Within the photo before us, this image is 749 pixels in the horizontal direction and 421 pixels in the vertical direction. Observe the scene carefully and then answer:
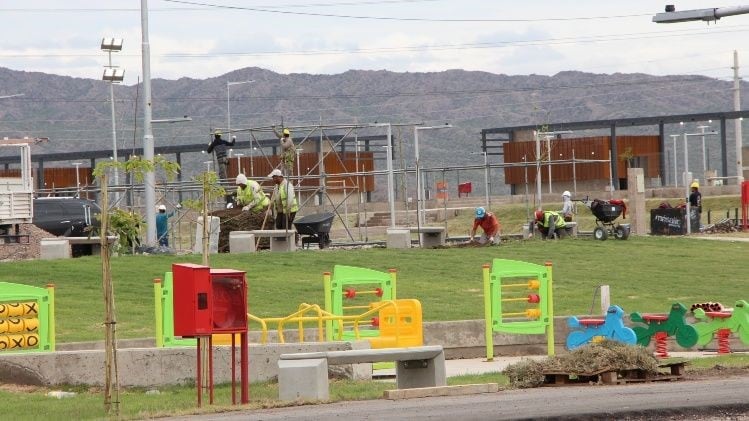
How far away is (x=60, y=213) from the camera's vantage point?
47.3 metres

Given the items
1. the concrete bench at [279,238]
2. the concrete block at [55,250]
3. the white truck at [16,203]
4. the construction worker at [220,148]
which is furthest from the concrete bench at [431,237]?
the white truck at [16,203]

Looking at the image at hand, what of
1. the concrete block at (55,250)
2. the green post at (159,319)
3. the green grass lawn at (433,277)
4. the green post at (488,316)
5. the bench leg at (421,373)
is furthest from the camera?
the concrete block at (55,250)

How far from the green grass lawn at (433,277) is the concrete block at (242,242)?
126cm

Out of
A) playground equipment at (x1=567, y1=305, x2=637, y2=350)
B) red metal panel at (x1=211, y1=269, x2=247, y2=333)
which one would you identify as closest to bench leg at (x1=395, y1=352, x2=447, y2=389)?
red metal panel at (x1=211, y1=269, x2=247, y2=333)

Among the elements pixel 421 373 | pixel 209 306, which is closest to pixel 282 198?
pixel 421 373

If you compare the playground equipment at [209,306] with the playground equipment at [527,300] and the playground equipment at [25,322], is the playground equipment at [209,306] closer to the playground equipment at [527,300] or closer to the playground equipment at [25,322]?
the playground equipment at [25,322]

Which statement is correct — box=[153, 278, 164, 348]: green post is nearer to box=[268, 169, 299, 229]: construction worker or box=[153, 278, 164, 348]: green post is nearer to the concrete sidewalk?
the concrete sidewalk

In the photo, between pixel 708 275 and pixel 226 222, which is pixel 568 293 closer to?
pixel 708 275

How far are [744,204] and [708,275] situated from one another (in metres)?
17.9

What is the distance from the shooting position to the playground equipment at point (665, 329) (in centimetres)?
2236

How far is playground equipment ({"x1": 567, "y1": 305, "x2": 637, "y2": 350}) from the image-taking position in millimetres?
21531

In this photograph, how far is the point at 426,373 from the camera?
56.7ft

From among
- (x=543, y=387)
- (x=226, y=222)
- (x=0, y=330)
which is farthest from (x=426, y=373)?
(x=226, y=222)

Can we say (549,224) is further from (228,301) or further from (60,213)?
(228,301)
